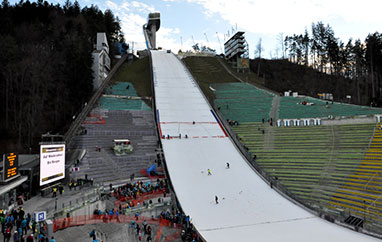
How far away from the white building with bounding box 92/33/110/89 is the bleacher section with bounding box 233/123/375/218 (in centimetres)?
2228

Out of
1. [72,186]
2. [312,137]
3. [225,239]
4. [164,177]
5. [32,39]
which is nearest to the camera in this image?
[225,239]

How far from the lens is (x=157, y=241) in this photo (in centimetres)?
1285

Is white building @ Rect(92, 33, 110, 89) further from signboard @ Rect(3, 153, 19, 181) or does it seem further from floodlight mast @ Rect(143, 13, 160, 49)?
signboard @ Rect(3, 153, 19, 181)

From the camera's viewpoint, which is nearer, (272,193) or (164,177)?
(272,193)

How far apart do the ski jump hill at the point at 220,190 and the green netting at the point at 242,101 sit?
9.82 ft

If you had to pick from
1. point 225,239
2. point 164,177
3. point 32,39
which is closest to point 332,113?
point 164,177

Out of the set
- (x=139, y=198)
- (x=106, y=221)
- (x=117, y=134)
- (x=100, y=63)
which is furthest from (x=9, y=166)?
(x=100, y=63)

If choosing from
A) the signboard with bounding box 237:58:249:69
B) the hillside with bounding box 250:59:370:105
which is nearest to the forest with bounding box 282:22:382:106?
the hillside with bounding box 250:59:370:105

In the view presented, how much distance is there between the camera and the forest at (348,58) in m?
42.2

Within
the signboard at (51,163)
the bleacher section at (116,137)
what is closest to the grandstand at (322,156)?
the bleacher section at (116,137)

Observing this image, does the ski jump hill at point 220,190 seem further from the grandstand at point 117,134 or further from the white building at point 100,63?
the white building at point 100,63

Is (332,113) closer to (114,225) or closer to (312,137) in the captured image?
(312,137)

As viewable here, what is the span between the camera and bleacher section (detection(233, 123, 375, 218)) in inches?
763

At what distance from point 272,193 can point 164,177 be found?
8432mm
